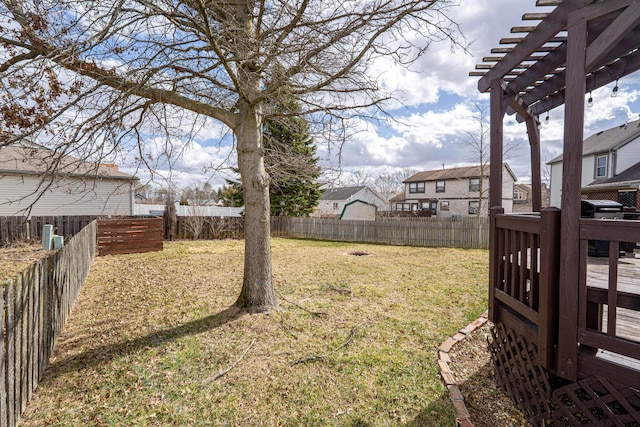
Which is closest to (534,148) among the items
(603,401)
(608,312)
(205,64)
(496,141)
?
(496,141)

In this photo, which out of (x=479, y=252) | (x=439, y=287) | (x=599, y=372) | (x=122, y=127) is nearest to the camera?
(x=599, y=372)

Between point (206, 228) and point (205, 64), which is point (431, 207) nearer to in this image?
point (206, 228)

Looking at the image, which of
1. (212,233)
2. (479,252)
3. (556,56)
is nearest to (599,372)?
(556,56)

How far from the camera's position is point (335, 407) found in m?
2.73

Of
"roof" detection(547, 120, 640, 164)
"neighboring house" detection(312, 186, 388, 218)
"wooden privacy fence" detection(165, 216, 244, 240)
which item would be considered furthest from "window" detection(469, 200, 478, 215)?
"wooden privacy fence" detection(165, 216, 244, 240)

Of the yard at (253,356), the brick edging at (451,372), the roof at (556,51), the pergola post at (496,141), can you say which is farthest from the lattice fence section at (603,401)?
the roof at (556,51)

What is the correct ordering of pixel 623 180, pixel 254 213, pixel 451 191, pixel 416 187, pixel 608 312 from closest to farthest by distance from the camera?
pixel 608 312 < pixel 254 213 < pixel 623 180 < pixel 451 191 < pixel 416 187

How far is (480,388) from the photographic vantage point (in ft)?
10.1

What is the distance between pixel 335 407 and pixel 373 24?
14.6 ft

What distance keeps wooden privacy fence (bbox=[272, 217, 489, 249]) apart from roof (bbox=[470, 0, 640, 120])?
908 cm

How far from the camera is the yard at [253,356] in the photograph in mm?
2666

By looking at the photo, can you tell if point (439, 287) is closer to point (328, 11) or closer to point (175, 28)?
point (328, 11)

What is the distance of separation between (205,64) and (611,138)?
2362cm

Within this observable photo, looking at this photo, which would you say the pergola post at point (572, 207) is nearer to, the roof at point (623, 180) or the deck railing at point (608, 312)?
the deck railing at point (608, 312)
